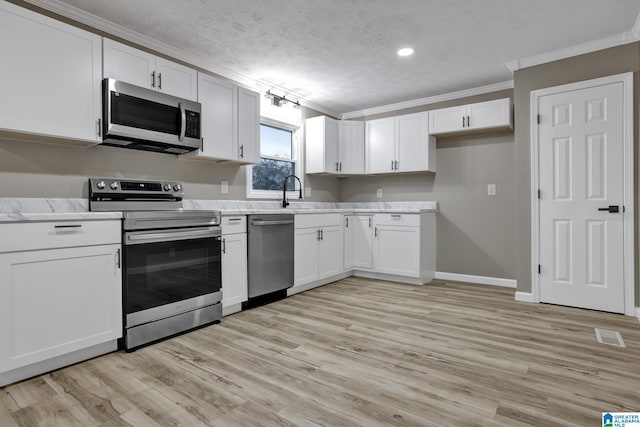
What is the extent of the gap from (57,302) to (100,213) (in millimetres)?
551

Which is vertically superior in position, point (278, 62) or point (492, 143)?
point (278, 62)

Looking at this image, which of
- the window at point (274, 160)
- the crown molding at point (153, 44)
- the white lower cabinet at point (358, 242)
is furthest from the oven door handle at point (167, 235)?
the white lower cabinet at point (358, 242)

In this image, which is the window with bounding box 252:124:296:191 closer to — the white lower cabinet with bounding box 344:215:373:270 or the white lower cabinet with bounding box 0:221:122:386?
the white lower cabinet with bounding box 344:215:373:270

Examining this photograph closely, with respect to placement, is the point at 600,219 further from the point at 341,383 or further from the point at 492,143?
the point at 341,383

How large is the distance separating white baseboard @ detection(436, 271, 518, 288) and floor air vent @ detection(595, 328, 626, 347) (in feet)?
4.80

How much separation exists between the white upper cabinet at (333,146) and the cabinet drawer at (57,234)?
291cm

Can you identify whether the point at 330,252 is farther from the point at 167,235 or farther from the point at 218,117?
the point at 167,235

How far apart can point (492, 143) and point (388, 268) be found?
77.0 inches

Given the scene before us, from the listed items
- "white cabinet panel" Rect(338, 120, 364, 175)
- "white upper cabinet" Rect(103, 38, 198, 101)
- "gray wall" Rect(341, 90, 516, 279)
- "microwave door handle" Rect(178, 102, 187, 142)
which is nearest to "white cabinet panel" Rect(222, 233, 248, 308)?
"microwave door handle" Rect(178, 102, 187, 142)

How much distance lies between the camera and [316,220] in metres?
4.12

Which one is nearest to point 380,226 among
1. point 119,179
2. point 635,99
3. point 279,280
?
point 279,280

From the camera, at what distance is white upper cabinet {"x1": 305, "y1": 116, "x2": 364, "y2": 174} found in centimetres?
479

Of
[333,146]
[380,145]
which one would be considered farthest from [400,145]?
[333,146]

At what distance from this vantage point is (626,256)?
10.1ft
